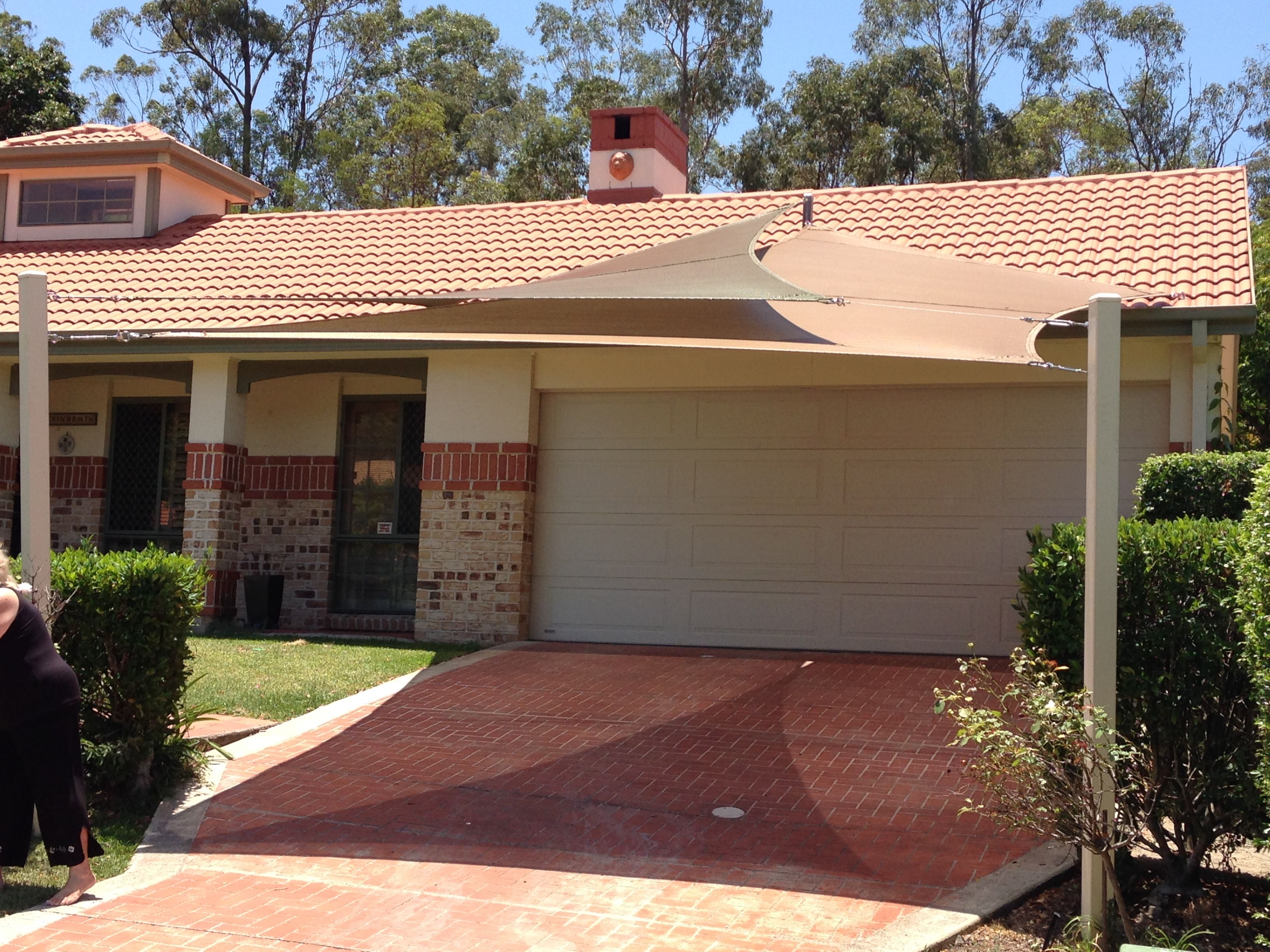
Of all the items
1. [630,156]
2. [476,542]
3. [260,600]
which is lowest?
[260,600]

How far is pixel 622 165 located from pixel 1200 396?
298 inches

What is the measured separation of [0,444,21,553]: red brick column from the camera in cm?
1421

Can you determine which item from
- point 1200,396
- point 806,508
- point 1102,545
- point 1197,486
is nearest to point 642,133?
point 806,508

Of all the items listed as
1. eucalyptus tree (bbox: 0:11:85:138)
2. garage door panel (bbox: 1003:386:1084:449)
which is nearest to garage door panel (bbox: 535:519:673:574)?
garage door panel (bbox: 1003:386:1084:449)

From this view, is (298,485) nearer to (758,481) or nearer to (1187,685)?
(758,481)

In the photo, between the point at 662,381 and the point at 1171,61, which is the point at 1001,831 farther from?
the point at 1171,61

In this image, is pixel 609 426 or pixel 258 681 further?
pixel 609 426

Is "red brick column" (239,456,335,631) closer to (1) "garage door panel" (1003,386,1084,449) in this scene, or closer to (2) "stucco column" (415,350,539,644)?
(2) "stucco column" (415,350,539,644)

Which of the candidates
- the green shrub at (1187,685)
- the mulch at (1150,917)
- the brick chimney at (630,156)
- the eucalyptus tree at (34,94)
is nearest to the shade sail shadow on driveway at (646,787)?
the mulch at (1150,917)

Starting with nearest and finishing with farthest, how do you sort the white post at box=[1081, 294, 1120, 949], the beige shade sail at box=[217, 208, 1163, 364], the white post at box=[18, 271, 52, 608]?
the white post at box=[1081, 294, 1120, 949], the white post at box=[18, 271, 52, 608], the beige shade sail at box=[217, 208, 1163, 364]

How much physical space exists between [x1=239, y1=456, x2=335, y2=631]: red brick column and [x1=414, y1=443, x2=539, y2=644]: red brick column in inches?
71.8

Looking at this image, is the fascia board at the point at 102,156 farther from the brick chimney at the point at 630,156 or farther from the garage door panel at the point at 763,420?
the garage door panel at the point at 763,420

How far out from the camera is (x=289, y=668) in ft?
34.8

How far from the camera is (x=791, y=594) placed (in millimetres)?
12047
